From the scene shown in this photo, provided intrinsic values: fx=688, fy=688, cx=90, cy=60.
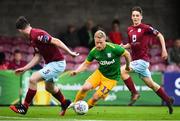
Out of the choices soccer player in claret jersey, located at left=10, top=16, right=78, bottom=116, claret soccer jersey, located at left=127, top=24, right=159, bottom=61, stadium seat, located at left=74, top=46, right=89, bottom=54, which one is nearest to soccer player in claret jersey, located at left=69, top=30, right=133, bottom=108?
soccer player in claret jersey, located at left=10, top=16, right=78, bottom=116

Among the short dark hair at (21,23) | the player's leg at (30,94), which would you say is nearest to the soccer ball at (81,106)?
the player's leg at (30,94)

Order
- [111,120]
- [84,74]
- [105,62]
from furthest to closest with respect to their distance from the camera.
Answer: [84,74]
[105,62]
[111,120]

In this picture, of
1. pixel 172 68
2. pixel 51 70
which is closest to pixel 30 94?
pixel 51 70

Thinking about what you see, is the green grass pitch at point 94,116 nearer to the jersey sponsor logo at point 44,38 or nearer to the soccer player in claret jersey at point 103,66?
the soccer player in claret jersey at point 103,66

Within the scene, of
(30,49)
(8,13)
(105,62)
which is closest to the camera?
(105,62)

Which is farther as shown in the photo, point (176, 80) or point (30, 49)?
point (30, 49)

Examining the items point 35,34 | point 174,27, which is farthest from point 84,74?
point 174,27

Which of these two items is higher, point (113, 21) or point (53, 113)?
point (113, 21)

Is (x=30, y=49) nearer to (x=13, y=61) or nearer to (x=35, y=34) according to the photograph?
(x=13, y=61)

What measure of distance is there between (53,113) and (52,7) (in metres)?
9.86

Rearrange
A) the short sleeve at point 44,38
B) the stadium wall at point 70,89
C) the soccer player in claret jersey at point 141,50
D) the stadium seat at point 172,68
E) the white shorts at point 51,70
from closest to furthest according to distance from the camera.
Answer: the short sleeve at point 44,38 < the white shorts at point 51,70 < the soccer player in claret jersey at point 141,50 < the stadium wall at point 70,89 < the stadium seat at point 172,68

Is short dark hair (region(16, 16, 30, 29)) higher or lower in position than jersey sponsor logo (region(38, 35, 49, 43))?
higher

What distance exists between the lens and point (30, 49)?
22.6 metres

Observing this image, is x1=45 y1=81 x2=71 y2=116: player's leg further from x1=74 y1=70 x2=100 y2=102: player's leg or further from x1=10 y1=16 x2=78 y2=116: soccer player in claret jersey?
x1=74 y1=70 x2=100 y2=102: player's leg
